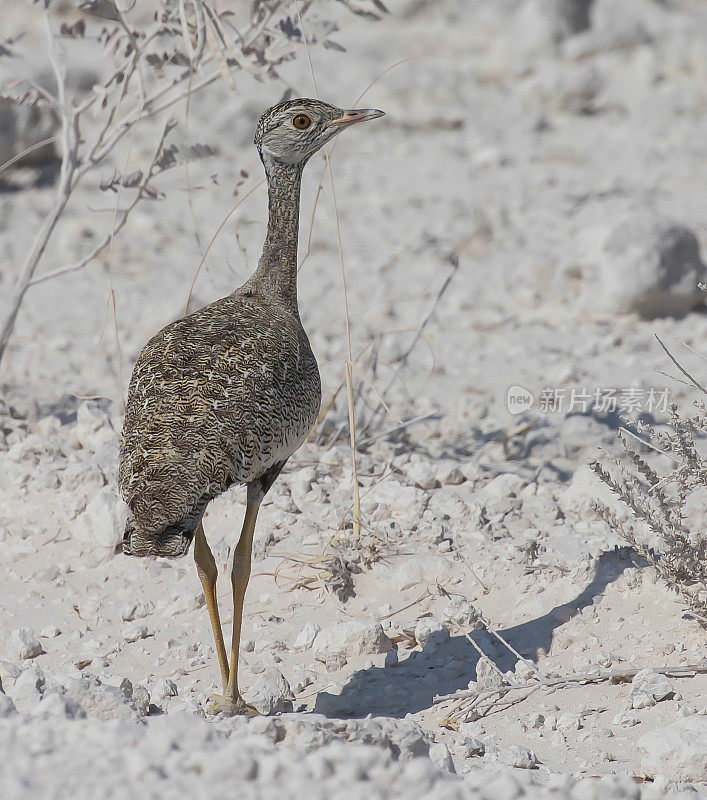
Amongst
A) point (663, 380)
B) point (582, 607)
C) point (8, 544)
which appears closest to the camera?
point (582, 607)

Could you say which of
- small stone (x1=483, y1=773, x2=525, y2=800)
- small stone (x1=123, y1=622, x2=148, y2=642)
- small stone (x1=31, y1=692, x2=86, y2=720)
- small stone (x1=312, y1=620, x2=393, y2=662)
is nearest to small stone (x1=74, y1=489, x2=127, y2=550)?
small stone (x1=123, y1=622, x2=148, y2=642)

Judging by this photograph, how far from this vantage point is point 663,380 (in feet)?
19.0

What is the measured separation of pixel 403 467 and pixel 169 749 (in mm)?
2552

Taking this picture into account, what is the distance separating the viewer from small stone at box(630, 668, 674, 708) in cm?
310

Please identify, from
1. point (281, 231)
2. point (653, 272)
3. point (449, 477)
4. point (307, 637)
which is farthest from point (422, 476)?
point (653, 272)

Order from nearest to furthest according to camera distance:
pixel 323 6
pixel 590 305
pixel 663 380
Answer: pixel 663 380, pixel 590 305, pixel 323 6

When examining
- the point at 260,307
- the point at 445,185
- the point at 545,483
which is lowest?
the point at 445,185

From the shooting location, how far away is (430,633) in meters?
3.65

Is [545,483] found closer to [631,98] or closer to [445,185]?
[445,185]

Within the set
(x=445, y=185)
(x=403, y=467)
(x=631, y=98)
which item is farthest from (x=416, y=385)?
(x=631, y=98)

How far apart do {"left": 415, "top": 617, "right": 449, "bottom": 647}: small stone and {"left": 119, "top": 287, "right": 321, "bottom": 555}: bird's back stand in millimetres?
765

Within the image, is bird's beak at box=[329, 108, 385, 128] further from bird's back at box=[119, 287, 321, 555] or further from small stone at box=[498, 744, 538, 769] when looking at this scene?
small stone at box=[498, 744, 538, 769]

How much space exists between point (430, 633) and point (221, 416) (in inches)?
43.0

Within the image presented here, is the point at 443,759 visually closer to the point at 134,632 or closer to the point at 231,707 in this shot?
the point at 231,707
